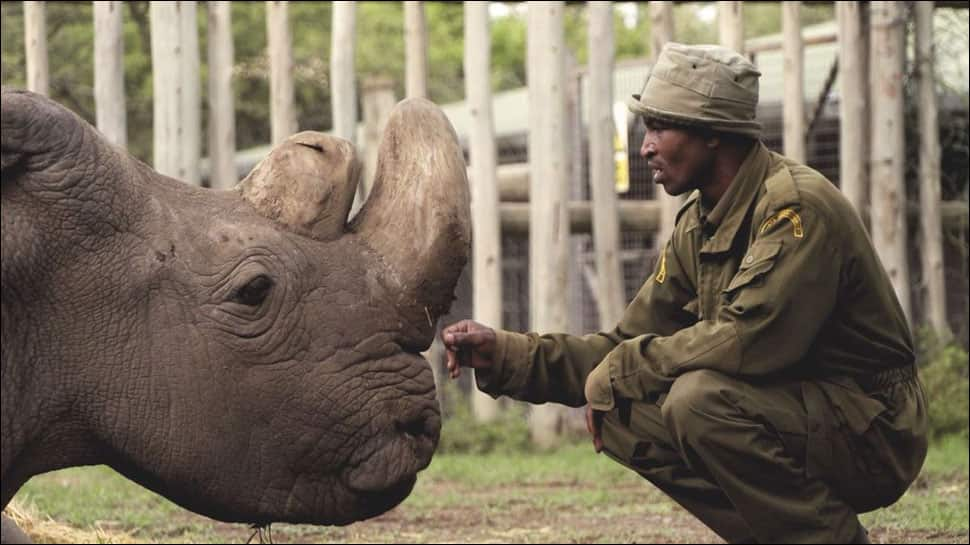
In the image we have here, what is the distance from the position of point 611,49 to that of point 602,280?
4.54ft

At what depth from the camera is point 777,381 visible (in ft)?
13.8

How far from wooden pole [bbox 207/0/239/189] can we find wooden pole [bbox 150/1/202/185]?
0.44 metres

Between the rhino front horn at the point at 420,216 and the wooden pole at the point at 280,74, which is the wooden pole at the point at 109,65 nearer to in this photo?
the wooden pole at the point at 280,74

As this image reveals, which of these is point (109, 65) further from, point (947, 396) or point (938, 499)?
point (947, 396)

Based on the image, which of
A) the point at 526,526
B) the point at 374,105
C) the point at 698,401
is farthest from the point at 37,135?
the point at 374,105

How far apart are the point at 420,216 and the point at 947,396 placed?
291 inches

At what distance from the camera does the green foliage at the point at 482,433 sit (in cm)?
1084

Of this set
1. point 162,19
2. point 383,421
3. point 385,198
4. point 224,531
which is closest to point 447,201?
point 385,198

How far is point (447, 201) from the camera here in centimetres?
386

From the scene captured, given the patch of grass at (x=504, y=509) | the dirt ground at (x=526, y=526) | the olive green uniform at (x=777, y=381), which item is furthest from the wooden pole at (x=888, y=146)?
the olive green uniform at (x=777, y=381)

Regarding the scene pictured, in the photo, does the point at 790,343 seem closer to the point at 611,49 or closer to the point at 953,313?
the point at 611,49

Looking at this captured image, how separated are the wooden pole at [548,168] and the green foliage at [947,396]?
2157mm

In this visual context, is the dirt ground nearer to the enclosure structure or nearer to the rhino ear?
the enclosure structure

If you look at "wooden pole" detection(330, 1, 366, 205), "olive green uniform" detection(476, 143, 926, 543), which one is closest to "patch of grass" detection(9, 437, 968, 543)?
"wooden pole" detection(330, 1, 366, 205)
